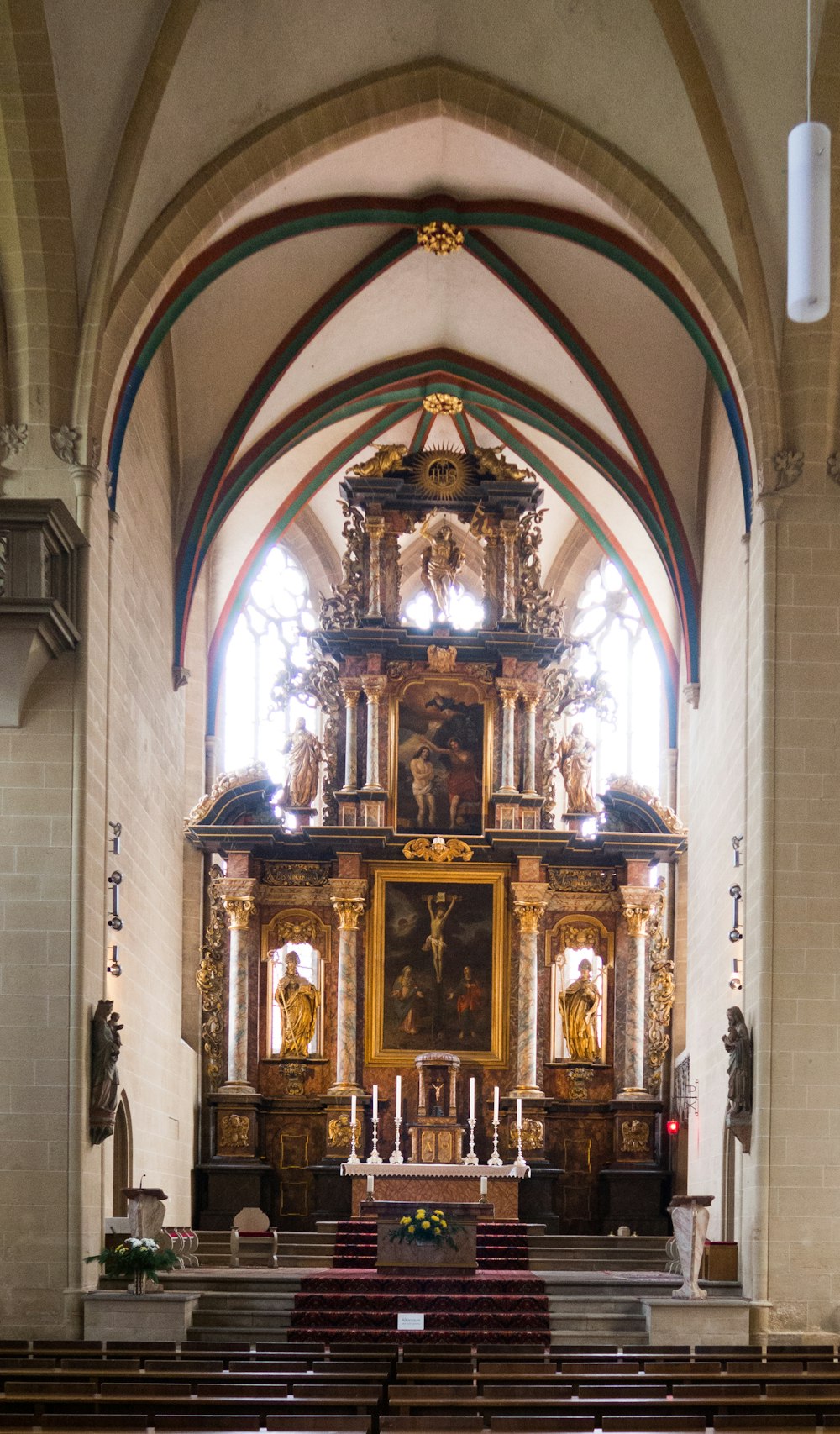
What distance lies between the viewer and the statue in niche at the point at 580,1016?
27.9 meters

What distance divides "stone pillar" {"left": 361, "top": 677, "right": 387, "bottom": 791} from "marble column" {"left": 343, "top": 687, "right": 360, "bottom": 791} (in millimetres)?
155

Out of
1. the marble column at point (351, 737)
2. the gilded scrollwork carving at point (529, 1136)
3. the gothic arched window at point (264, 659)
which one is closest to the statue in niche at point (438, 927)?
the marble column at point (351, 737)

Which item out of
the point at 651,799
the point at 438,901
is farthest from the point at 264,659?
the point at 651,799

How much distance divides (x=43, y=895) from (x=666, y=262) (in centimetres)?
895

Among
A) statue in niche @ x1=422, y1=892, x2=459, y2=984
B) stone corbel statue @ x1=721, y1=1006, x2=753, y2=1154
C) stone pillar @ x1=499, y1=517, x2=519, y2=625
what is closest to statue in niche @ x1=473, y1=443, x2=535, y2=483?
stone pillar @ x1=499, y1=517, x2=519, y2=625

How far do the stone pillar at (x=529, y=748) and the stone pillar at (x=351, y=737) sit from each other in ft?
7.61

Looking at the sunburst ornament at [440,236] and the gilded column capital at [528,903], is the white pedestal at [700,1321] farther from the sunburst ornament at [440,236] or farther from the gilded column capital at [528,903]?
the sunburst ornament at [440,236]

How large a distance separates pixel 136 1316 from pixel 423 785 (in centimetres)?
1115

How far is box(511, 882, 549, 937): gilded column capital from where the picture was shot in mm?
27766

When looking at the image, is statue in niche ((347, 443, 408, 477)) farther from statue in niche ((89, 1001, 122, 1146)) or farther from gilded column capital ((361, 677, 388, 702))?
statue in niche ((89, 1001, 122, 1146))

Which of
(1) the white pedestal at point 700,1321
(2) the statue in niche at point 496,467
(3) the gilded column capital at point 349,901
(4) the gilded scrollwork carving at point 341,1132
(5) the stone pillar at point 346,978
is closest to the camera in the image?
(1) the white pedestal at point 700,1321

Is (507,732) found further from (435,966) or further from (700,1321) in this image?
(700,1321)

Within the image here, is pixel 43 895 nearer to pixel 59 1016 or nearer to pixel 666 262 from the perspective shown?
pixel 59 1016

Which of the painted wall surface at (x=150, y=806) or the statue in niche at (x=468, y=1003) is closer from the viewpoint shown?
the painted wall surface at (x=150, y=806)
